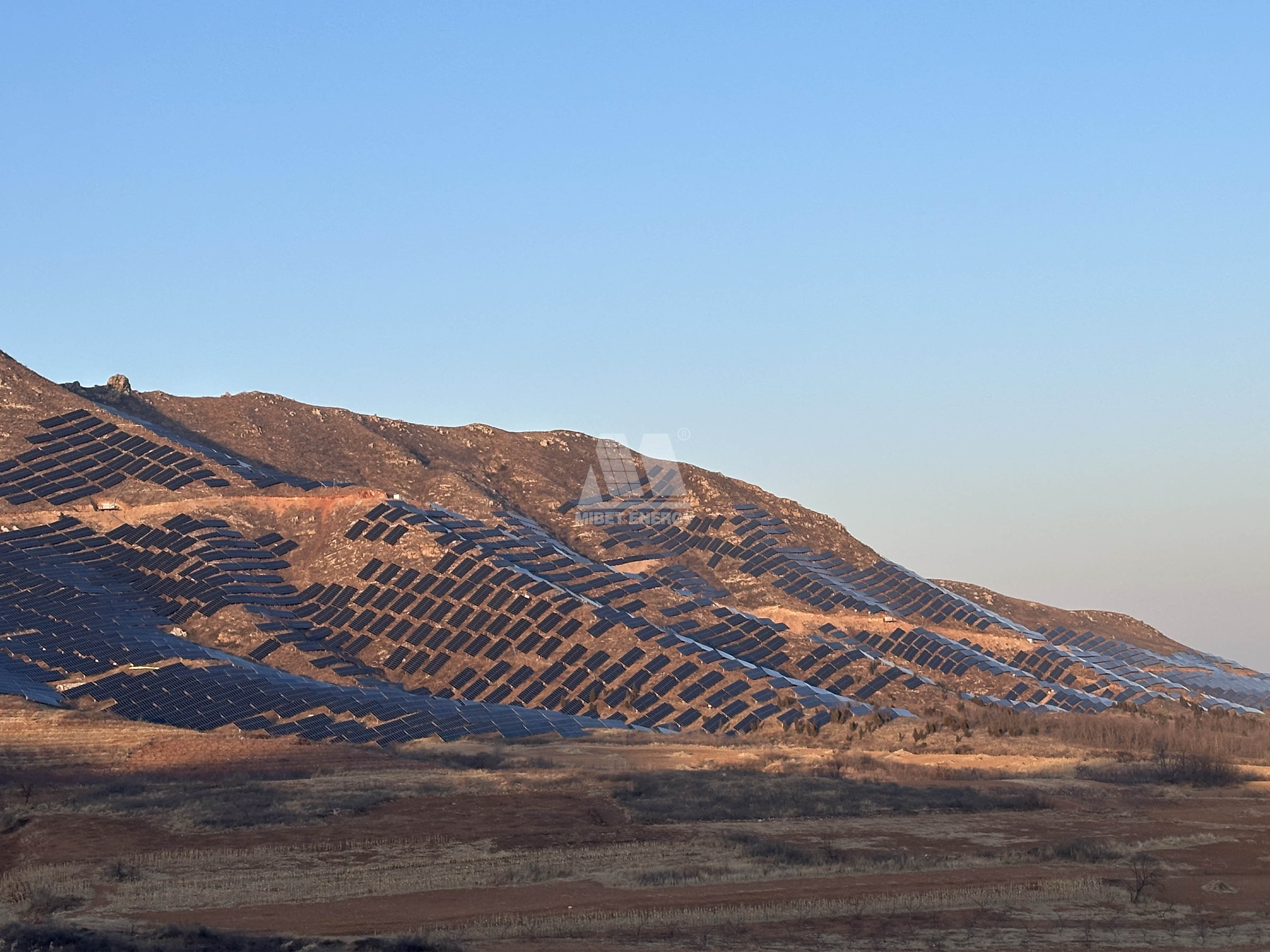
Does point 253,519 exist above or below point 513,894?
above

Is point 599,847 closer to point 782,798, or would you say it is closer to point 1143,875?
point 782,798

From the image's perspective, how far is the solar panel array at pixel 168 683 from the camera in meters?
52.6

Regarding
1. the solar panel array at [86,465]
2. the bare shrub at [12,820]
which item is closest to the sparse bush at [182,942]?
the bare shrub at [12,820]

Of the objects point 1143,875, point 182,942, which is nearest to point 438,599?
point 1143,875

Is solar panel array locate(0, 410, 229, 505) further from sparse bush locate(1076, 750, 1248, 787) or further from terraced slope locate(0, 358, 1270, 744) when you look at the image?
sparse bush locate(1076, 750, 1248, 787)

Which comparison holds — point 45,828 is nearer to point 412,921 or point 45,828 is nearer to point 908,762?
point 412,921

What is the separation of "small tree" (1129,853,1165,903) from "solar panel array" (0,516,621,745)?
2898 centimetres

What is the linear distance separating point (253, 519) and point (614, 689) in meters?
28.5

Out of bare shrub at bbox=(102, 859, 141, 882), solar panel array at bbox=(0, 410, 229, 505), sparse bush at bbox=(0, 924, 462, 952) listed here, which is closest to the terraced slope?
solar panel array at bbox=(0, 410, 229, 505)

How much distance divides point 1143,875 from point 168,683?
40.5 meters

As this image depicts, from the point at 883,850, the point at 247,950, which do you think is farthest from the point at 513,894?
the point at 883,850

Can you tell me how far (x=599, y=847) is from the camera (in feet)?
105

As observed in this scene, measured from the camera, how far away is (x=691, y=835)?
3341cm

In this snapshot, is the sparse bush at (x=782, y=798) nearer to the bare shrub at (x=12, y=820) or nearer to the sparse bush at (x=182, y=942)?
the sparse bush at (x=182, y=942)
